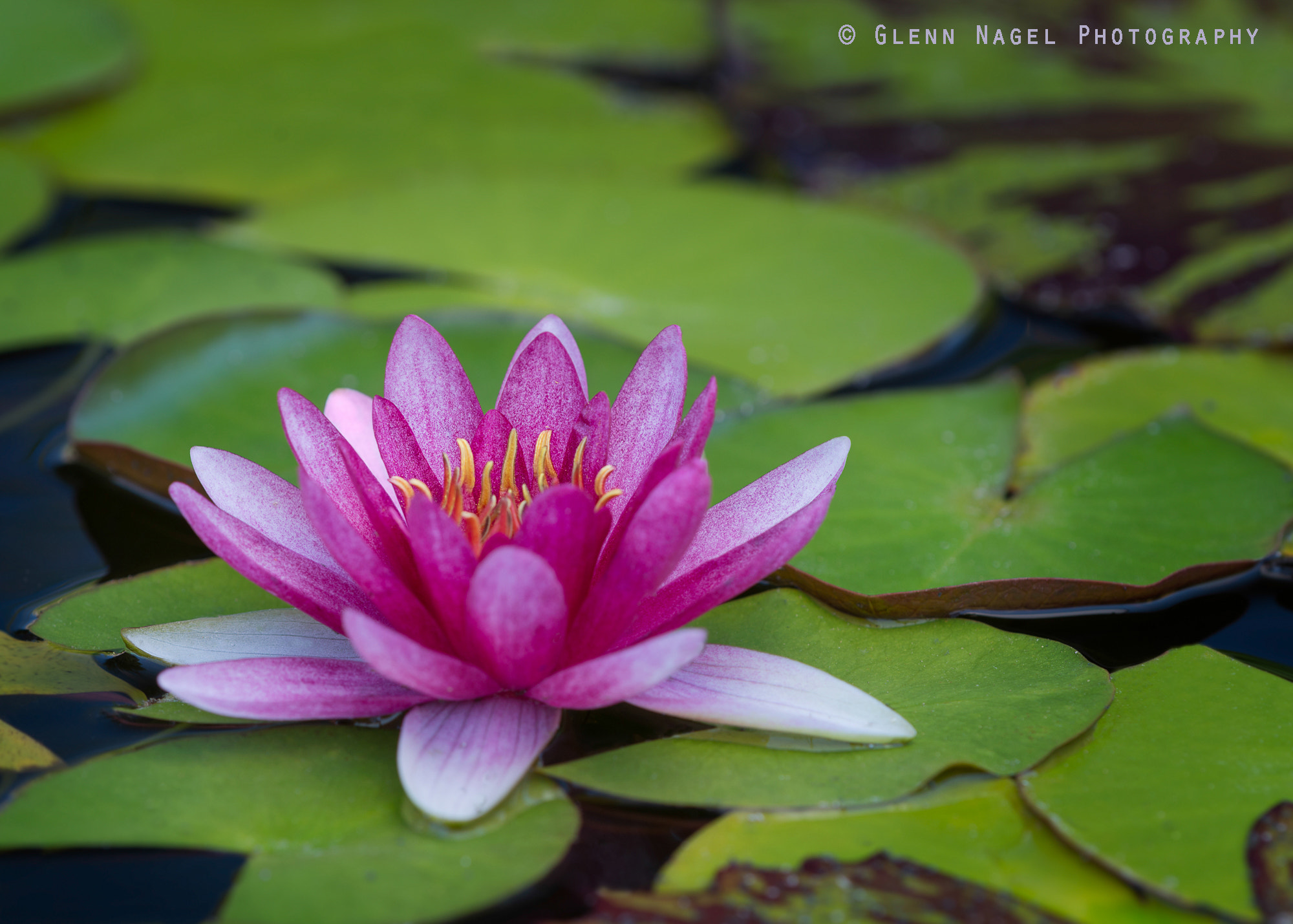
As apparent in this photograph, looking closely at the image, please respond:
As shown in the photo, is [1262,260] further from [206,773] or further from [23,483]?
[23,483]

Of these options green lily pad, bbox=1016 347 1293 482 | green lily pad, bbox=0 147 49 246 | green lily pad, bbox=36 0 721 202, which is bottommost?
green lily pad, bbox=1016 347 1293 482

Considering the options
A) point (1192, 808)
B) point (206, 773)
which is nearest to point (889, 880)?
point (1192, 808)

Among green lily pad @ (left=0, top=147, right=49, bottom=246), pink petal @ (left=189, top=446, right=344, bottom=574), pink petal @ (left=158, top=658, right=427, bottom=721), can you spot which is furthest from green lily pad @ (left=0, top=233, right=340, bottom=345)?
pink petal @ (left=158, top=658, right=427, bottom=721)

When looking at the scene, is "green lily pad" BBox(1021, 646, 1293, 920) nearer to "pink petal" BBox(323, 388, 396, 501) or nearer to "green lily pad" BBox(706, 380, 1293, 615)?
"green lily pad" BBox(706, 380, 1293, 615)

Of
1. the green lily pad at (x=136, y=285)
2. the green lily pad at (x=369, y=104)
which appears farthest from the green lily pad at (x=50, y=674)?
the green lily pad at (x=369, y=104)

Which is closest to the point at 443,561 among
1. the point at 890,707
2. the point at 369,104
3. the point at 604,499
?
the point at 604,499

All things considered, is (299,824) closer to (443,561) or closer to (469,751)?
(469,751)
